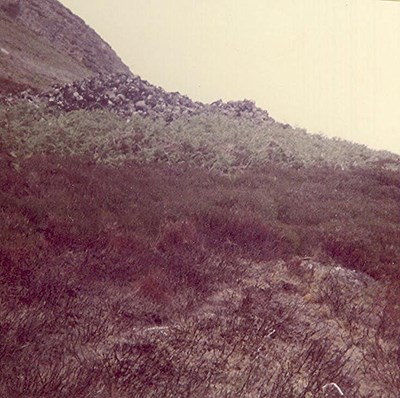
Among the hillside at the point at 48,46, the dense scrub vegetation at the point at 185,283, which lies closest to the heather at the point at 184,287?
the dense scrub vegetation at the point at 185,283

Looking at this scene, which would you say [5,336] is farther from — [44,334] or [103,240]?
[103,240]

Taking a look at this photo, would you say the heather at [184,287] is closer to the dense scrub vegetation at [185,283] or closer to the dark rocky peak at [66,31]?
the dense scrub vegetation at [185,283]

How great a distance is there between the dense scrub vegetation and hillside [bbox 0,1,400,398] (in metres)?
0.03

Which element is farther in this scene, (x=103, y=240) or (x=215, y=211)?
(x=215, y=211)

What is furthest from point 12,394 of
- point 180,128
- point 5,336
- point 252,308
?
point 180,128

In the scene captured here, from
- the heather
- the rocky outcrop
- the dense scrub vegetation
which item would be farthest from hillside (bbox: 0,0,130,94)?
the heather

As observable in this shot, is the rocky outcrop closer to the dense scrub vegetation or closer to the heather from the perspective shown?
the dense scrub vegetation

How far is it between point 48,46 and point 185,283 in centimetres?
4729

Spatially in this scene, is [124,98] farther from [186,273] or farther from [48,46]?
[48,46]

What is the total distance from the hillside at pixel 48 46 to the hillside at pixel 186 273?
22528mm

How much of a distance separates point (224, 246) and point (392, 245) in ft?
11.1

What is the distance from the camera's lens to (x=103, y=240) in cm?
754

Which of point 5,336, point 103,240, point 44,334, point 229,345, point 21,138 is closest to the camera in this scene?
point 5,336

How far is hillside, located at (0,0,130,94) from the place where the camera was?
36.6 m
